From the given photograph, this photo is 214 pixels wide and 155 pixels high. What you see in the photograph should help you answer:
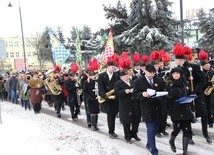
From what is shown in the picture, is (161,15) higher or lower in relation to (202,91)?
higher

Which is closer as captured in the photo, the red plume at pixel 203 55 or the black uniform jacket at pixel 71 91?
the red plume at pixel 203 55

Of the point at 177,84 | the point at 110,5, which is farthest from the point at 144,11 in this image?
the point at 177,84

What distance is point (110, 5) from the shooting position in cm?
2589

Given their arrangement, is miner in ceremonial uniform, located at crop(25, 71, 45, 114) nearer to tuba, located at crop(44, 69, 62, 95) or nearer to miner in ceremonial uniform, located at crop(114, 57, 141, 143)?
tuba, located at crop(44, 69, 62, 95)

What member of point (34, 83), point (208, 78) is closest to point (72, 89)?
point (34, 83)

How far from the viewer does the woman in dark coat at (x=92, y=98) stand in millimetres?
11461

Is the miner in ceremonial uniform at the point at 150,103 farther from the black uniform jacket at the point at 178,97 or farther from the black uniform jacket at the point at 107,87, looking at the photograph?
the black uniform jacket at the point at 107,87

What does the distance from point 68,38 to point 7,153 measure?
44565mm

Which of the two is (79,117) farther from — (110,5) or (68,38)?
(68,38)

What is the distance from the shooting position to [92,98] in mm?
11523

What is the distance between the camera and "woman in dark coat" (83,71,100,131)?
37.6 feet

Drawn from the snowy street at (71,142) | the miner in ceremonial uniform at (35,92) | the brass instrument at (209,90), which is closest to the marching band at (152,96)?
the brass instrument at (209,90)

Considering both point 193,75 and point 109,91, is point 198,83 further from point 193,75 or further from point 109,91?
point 109,91

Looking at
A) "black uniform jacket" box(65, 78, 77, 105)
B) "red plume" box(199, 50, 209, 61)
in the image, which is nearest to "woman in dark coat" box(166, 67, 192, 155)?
"red plume" box(199, 50, 209, 61)
